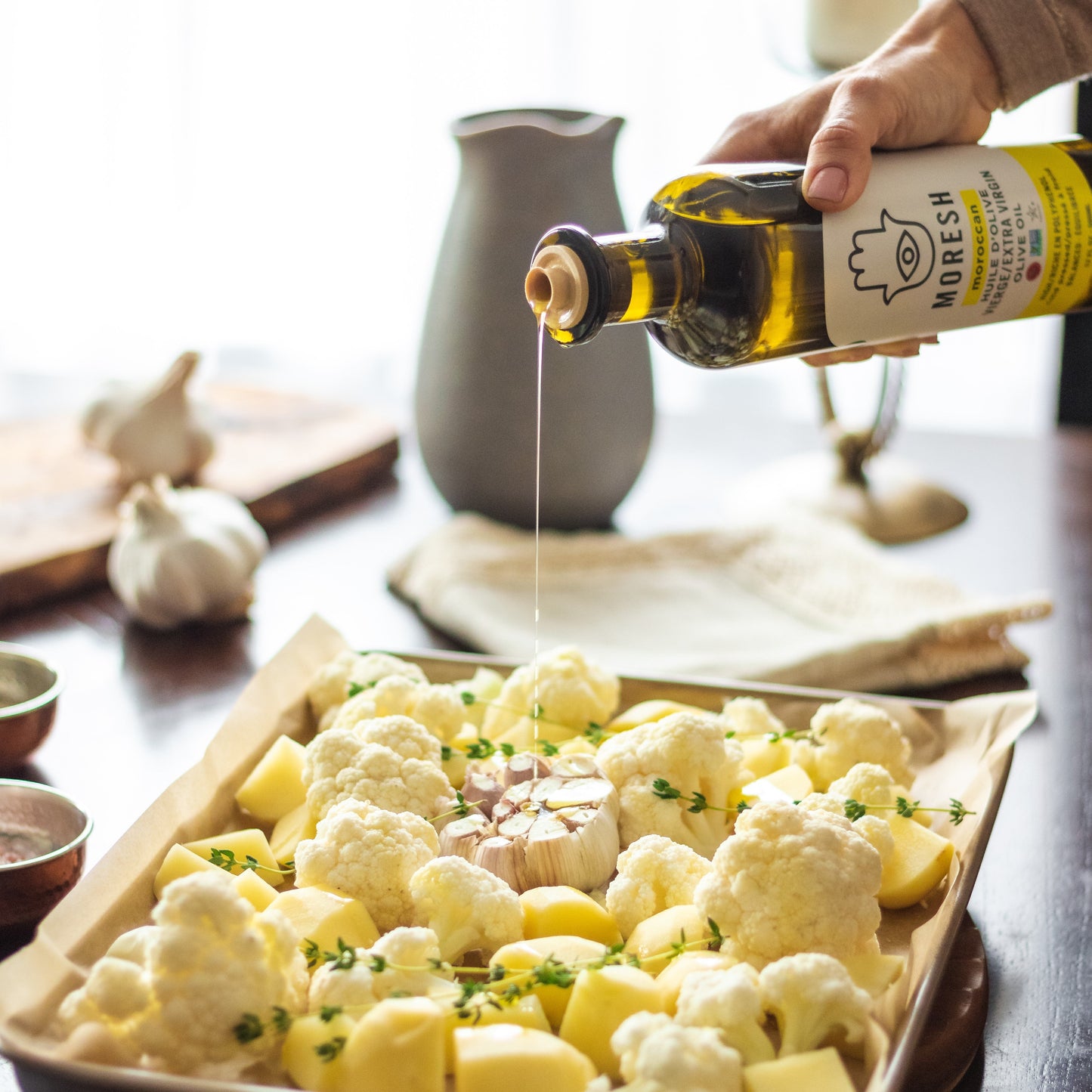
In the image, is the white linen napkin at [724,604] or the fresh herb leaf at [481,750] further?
the white linen napkin at [724,604]

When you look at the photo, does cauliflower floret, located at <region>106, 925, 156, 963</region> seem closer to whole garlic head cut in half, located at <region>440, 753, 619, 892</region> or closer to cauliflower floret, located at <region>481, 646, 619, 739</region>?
whole garlic head cut in half, located at <region>440, 753, 619, 892</region>

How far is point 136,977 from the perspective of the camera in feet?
2.52

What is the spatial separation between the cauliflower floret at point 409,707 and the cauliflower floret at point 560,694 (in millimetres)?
54

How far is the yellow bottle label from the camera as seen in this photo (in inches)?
39.5

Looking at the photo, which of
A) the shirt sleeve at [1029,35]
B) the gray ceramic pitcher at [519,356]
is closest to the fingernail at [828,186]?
the shirt sleeve at [1029,35]

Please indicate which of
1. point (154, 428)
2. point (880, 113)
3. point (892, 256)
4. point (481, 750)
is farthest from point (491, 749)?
point (154, 428)

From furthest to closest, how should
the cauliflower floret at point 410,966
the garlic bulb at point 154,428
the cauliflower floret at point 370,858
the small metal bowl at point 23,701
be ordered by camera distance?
the garlic bulb at point 154,428 → the small metal bowl at point 23,701 → the cauliflower floret at point 370,858 → the cauliflower floret at point 410,966

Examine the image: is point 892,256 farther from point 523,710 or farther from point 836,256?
point 523,710

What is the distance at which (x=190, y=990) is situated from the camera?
2.47ft

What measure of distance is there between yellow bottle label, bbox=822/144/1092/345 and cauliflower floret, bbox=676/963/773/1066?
0.52m

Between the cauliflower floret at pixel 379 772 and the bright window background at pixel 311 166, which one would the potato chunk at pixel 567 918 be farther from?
the bright window background at pixel 311 166

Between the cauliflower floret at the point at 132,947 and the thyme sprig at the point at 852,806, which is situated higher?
the cauliflower floret at the point at 132,947

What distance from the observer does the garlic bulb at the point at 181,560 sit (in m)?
1.57

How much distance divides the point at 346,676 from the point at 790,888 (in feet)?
1.75
